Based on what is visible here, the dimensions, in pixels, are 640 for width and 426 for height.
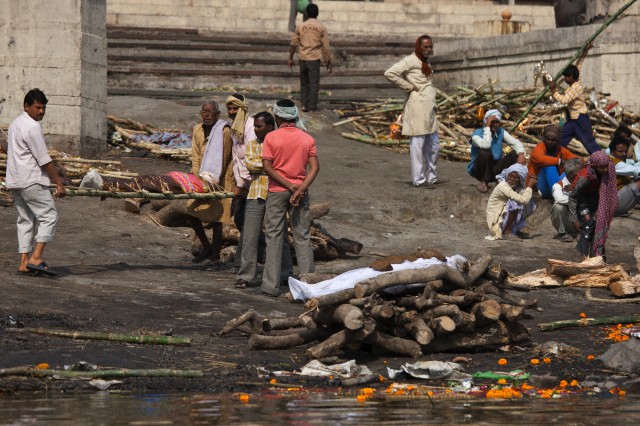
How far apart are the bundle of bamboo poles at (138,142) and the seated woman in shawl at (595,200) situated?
20.0 ft

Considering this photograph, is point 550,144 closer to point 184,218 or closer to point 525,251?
point 525,251

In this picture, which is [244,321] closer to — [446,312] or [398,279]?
[398,279]

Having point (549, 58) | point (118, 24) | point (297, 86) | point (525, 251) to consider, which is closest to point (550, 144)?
point (525, 251)

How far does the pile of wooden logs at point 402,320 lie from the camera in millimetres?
9820

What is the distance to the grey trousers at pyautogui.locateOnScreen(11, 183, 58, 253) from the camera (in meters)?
12.0

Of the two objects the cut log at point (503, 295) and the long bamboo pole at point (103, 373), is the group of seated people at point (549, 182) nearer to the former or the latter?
the cut log at point (503, 295)

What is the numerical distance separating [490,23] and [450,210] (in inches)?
475

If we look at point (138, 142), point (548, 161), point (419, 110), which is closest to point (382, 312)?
point (548, 161)

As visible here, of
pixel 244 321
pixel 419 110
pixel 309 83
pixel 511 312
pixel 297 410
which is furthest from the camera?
pixel 309 83

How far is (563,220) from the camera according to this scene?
625 inches

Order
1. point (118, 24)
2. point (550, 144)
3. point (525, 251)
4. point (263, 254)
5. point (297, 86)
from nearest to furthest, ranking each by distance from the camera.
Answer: point (263, 254), point (525, 251), point (550, 144), point (297, 86), point (118, 24)

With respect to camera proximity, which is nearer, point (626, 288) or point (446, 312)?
point (446, 312)

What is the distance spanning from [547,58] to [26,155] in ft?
41.2

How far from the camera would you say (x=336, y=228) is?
16031 millimetres
